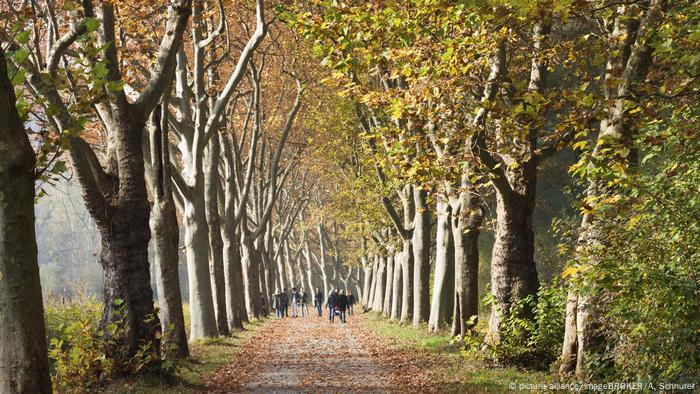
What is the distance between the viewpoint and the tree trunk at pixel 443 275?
21453mm

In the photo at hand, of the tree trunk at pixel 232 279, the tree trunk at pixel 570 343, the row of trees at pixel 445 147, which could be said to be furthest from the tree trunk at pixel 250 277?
the tree trunk at pixel 570 343

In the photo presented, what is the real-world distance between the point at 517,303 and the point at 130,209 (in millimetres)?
6723

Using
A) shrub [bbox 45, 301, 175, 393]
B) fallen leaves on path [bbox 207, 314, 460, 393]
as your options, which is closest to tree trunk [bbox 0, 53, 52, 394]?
shrub [bbox 45, 301, 175, 393]

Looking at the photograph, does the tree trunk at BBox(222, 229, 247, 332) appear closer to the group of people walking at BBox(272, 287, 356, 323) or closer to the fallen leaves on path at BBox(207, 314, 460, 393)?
the fallen leaves on path at BBox(207, 314, 460, 393)

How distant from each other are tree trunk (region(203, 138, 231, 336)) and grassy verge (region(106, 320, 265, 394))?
1026mm

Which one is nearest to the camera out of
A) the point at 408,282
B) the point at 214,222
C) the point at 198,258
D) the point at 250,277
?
the point at 198,258

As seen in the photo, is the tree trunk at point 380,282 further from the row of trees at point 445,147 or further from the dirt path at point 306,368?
the row of trees at point 445,147

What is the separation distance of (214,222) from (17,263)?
16.4 m

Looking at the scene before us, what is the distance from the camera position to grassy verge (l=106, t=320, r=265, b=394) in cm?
1159

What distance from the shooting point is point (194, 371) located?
14.0 m

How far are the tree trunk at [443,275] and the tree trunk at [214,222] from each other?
20.8 feet

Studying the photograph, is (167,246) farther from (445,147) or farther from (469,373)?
(469,373)

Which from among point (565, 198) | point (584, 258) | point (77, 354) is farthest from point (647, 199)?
point (565, 198)

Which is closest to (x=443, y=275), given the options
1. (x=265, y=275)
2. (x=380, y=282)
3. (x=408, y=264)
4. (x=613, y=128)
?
(x=408, y=264)
